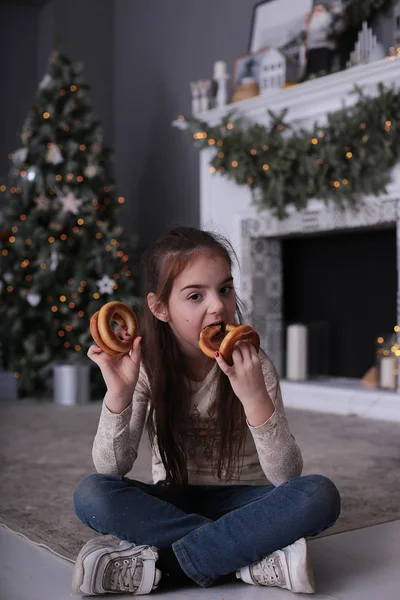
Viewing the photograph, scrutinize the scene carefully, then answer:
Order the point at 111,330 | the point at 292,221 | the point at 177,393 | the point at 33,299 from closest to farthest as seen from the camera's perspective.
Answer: the point at 111,330 → the point at 177,393 → the point at 292,221 → the point at 33,299

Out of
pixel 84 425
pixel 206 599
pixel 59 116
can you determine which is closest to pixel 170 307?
pixel 206 599

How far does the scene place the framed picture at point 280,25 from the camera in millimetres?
4254

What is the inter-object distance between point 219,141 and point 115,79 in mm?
2097

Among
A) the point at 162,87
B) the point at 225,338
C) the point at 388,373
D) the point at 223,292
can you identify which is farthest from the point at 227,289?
the point at 162,87

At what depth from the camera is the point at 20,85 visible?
590cm

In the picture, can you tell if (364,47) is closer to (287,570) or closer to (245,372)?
(245,372)

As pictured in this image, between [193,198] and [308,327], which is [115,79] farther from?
[308,327]

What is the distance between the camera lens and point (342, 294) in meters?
4.35

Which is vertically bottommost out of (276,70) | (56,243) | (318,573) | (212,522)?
(318,573)

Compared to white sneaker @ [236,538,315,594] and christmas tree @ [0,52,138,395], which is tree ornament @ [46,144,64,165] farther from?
white sneaker @ [236,538,315,594]

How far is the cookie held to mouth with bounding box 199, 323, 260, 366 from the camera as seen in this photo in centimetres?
137

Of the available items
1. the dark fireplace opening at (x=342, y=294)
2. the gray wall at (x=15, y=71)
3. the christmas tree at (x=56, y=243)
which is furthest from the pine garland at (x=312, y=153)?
the gray wall at (x=15, y=71)

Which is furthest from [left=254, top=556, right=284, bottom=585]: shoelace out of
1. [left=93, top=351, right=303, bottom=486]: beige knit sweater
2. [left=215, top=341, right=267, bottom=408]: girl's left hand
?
[left=215, top=341, right=267, bottom=408]: girl's left hand

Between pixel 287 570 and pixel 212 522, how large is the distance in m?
0.17
